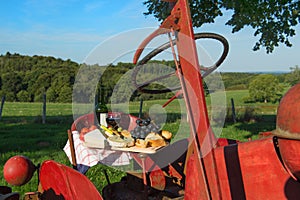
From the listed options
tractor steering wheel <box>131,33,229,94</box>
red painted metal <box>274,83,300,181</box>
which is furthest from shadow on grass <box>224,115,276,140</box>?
red painted metal <box>274,83,300,181</box>

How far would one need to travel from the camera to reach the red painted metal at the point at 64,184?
2164mm

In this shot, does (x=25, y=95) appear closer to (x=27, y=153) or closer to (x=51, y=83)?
(x=51, y=83)

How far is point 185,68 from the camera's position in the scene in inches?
64.5

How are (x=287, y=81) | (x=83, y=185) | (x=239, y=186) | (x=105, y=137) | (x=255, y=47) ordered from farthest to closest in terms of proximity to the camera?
(x=287, y=81), (x=255, y=47), (x=105, y=137), (x=83, y=185), (x=239, y=186)

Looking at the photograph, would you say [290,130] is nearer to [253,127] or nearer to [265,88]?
[253,127]

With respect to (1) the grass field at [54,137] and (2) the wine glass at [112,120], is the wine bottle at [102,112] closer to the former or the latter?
(2) the wine glass at [112,120]

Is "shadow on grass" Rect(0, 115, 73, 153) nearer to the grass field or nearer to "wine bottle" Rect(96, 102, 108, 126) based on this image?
the grass field

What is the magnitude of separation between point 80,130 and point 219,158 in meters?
1.68

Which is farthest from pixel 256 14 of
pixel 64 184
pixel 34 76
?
pixel 34 76

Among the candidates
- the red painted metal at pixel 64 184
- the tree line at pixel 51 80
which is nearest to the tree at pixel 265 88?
the tree line at pixel 51 80

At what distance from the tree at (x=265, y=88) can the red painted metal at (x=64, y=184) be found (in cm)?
1670

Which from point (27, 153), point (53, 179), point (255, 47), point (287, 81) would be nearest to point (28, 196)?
point (53, 179)

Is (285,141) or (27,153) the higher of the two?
(285,141)

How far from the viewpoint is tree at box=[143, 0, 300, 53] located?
7605mm
